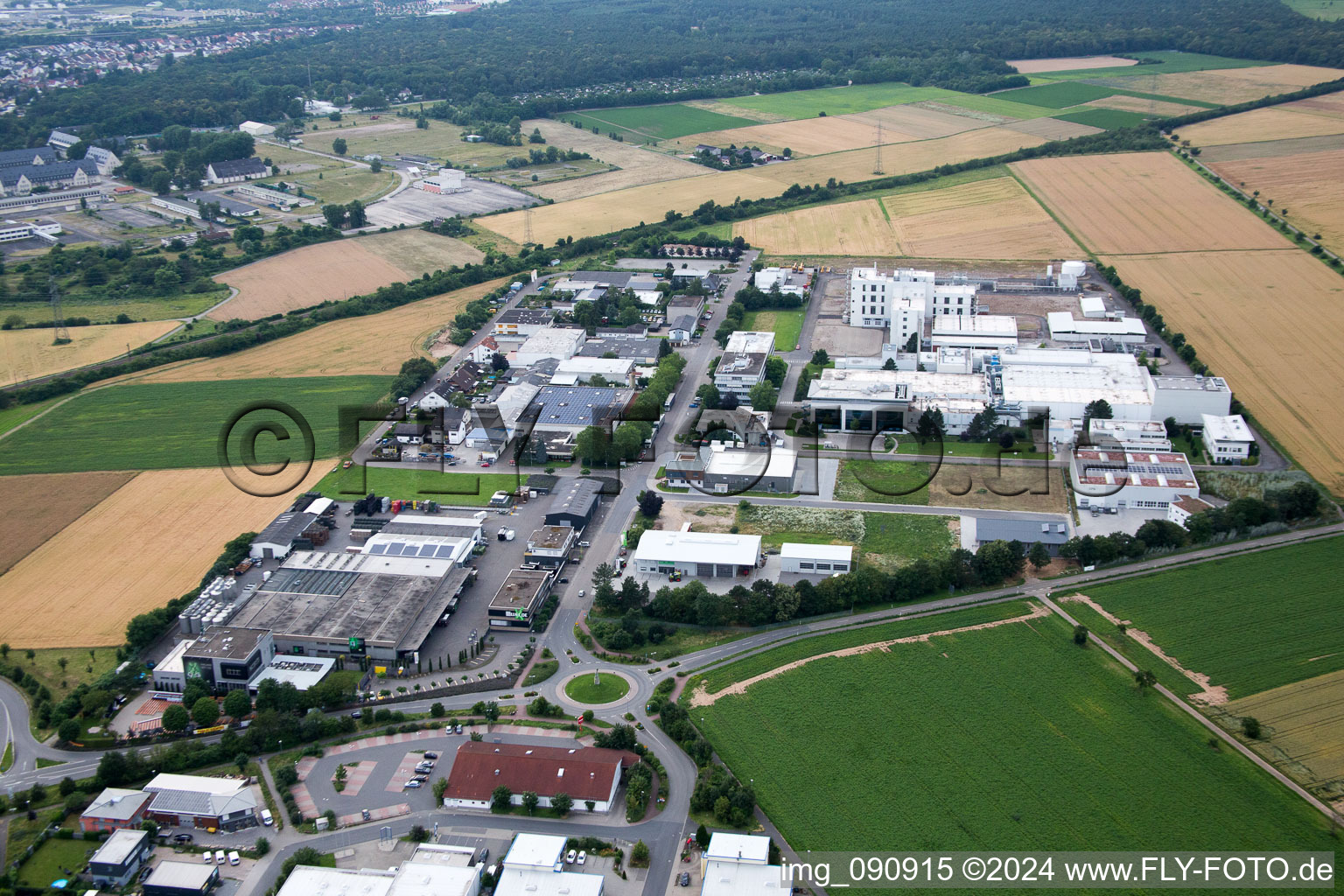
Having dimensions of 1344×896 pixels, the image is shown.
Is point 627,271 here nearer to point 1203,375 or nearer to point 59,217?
point 1203,375

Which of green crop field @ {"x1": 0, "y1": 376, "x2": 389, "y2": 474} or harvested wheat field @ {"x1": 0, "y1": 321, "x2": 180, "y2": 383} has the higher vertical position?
harvested wheat field @ {"x1": 0, "y1": 321, "x2": 180, "y2": 383}

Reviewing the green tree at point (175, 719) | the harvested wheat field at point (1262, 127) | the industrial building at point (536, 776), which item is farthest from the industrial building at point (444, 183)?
the industrial building at point (536, 776)

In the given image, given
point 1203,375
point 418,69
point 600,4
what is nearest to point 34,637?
point 1203,375

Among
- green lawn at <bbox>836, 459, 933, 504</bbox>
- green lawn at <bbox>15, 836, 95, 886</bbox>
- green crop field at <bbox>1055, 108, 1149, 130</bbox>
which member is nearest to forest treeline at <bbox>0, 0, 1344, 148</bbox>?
green crop field at <bbox>1055, 108, 1149, 130</bbox>

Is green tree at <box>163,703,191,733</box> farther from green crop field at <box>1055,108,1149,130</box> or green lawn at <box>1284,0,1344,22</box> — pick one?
green lawn at <box>1284,0,1344,22</box>

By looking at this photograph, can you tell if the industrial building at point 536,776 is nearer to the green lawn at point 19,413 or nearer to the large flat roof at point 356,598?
the large flat roof at point 356,598

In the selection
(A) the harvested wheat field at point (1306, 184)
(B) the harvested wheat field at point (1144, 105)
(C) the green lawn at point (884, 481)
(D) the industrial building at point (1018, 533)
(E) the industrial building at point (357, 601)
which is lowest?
(E) the industrial building at point (357, 601)

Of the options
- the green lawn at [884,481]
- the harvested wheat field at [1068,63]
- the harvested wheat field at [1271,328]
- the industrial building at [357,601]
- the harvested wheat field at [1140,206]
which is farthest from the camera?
the harvested wheat field at [1068,63]
